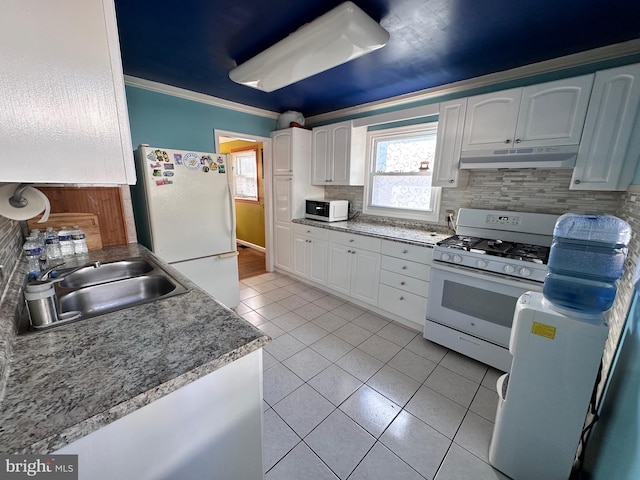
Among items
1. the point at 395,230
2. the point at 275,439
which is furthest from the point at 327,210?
the point at 275,439

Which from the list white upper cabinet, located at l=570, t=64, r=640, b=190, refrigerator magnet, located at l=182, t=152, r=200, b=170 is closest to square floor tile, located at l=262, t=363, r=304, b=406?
refrigerator magnet, located at l=182, t=152, r=200, b=170

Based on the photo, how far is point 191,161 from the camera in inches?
90.3

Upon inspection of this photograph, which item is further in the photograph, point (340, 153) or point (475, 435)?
point (340, 153)

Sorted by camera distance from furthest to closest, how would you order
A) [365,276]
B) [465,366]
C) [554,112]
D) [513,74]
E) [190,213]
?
[365,276], [190,213], [513,74], [465,366], [554,112]

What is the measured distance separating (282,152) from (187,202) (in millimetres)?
1653

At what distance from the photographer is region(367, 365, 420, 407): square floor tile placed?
1.76 metres

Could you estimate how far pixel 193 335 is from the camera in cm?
89

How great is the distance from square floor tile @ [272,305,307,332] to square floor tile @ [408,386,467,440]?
124 centimetres

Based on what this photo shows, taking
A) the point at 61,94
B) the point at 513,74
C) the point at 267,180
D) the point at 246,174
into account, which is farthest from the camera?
the point at 246,174

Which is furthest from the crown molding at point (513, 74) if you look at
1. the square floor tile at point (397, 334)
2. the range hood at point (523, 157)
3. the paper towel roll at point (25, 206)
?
the paper towel roll at point (25, 206)

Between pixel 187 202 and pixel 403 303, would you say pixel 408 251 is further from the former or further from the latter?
pixel 187 202

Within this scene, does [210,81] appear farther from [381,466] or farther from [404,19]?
[381,466]

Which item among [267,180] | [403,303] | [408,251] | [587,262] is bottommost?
[403,303]

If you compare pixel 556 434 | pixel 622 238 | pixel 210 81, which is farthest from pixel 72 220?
pixel 622 238
